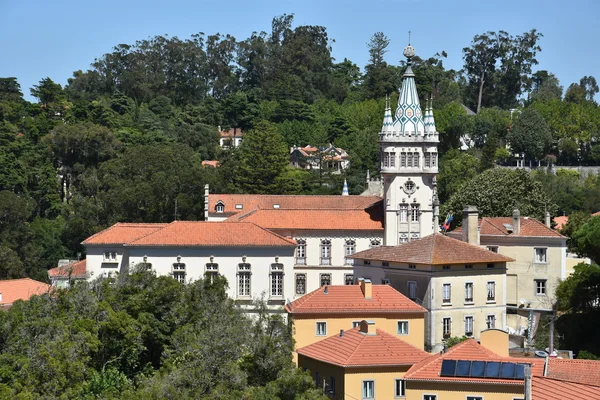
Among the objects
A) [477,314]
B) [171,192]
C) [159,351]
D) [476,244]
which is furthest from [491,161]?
[159,351]

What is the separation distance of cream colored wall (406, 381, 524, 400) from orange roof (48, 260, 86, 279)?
1297 inches

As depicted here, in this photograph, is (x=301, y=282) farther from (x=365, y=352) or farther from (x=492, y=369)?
(x=492, y=369)

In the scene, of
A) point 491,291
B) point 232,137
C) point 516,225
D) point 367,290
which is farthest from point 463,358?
point 232,137

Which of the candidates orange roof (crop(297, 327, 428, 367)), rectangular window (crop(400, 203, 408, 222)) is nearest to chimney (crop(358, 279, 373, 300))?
orange roof (crop(297, 327, 428, 367))

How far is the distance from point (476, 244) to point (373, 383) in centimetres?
2208

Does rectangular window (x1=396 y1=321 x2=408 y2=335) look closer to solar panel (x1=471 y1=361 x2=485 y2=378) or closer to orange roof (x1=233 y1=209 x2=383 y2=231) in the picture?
solar panel (x1=471 y1=361 x2=485 y2=378)

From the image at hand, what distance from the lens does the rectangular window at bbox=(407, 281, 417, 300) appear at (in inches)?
2264

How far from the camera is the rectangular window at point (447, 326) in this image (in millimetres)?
56244

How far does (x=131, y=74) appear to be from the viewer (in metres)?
145

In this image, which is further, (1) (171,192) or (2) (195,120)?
(2) (195,120)

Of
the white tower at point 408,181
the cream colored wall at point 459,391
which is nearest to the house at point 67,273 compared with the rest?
the white tower at point 408,181

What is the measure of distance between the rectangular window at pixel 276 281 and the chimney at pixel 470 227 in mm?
9487

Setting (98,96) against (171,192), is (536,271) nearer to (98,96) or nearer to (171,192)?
(171,192)

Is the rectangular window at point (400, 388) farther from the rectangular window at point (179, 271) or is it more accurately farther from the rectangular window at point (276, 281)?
the rectangular window at point (179, 271)
